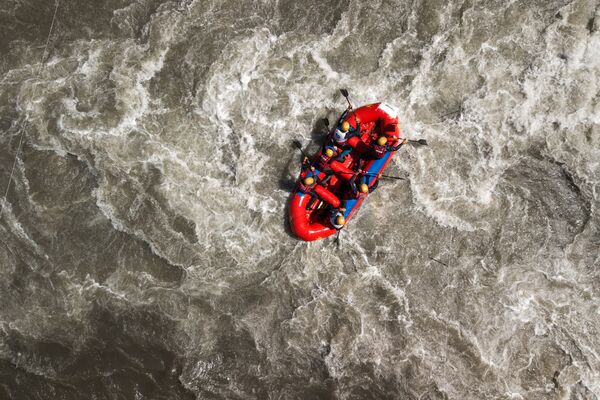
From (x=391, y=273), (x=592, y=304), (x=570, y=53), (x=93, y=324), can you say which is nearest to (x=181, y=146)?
(x=93, y=324)

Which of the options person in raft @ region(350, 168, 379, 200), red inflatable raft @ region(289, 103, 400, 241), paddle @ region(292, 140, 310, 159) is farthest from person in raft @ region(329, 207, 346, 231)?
paddle @ region(292, 140, 310, 159)

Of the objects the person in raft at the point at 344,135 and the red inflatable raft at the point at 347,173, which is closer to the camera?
the person in raft at the point at 344,135

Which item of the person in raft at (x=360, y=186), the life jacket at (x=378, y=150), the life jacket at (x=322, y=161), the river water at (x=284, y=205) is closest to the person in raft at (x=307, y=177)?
the life jacket at (x=322, y=161)

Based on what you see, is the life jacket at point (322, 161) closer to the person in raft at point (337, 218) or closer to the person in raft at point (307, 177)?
the person in raft at point (307, 177)

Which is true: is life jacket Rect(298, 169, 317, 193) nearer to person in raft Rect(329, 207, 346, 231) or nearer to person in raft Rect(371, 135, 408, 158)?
person in raft Rect(329, 207, 346, 231)

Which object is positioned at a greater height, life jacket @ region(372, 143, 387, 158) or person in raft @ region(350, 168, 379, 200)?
life jacket @ region(372, 143, 387, 158)

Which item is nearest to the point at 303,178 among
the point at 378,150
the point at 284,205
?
the point at 284,205
